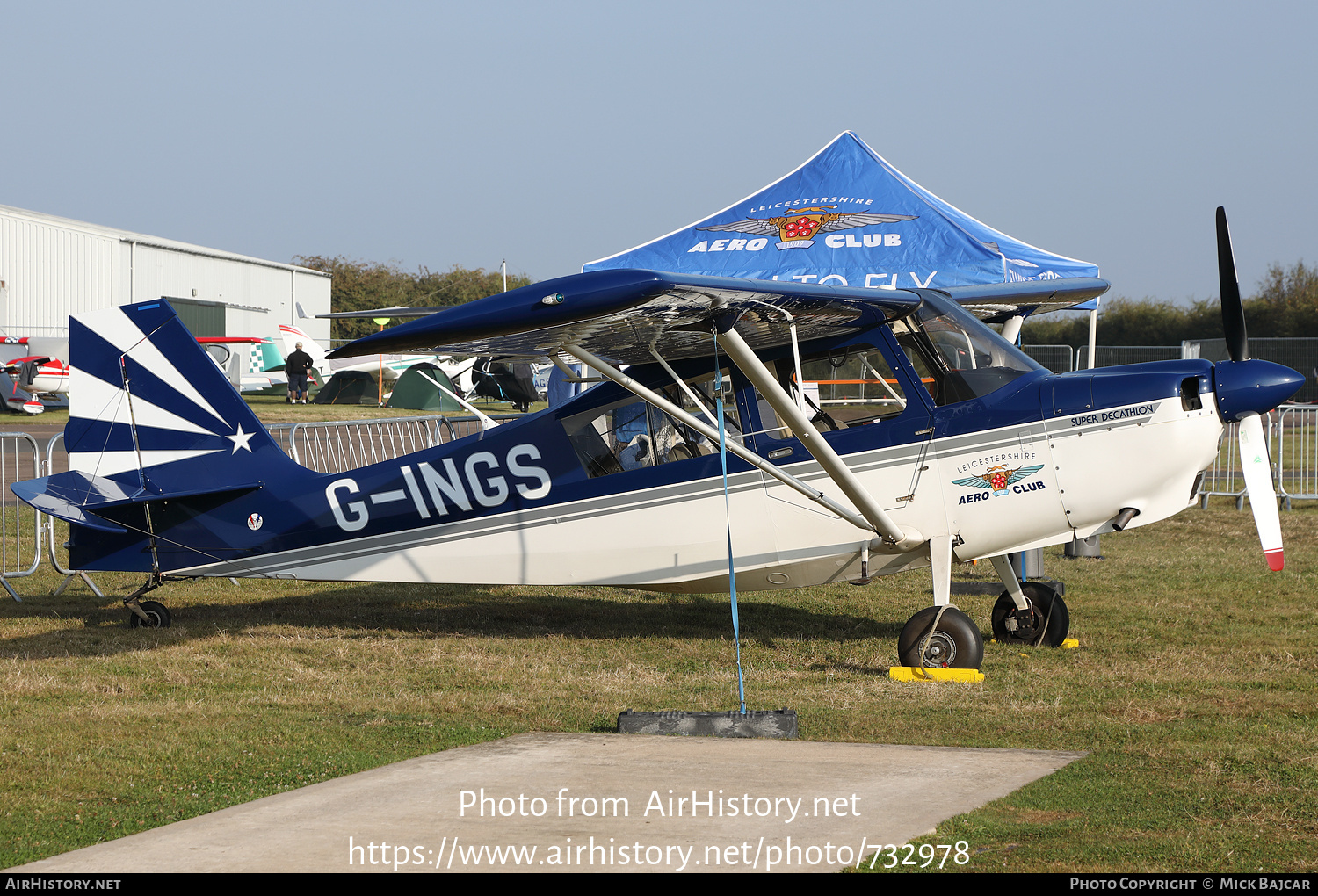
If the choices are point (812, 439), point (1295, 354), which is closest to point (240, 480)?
point (812, 439)

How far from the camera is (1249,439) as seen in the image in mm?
7676

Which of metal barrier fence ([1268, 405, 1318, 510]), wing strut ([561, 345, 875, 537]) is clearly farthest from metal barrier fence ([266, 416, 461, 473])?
metal barrier fence ([1268, 405, 1318, 510])

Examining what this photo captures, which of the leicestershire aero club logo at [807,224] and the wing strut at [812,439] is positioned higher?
the leicestershire aero club logo at [807,224]

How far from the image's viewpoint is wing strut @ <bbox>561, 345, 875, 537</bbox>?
730cm

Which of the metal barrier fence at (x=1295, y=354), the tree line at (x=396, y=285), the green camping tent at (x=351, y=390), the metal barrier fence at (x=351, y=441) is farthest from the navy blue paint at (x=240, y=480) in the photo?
the tree line at (x=396, y=285)

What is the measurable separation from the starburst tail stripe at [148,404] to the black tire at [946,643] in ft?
16.6

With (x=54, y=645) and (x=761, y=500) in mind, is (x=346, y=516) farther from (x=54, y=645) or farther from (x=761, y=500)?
(x=761, y=500)

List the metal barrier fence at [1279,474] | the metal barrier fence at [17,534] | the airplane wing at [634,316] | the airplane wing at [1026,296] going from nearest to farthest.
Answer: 1. the airplane wing at [634,316]
2. the airplane wing at [1026,296]
3. the metal barrier fence at [17,534]
4. the metal barrier fence at [1279,474]

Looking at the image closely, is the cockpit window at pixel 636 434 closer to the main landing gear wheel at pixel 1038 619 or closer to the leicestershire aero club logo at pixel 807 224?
the main landing gear wheel at pixel 1038 619

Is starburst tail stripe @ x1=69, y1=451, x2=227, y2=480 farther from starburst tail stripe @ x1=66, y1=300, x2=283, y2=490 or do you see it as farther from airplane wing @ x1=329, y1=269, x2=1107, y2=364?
airplane wing @ x1=329, y1=269, x2=1107, y2=364

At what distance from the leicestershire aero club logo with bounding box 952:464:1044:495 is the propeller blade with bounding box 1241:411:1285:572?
1.30 metres

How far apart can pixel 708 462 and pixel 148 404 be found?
422cm

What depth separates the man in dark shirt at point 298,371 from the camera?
4153cm

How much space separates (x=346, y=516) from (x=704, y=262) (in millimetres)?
7149
